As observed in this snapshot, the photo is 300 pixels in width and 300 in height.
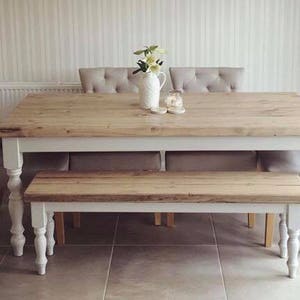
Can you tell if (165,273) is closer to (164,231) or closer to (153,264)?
(153,264)

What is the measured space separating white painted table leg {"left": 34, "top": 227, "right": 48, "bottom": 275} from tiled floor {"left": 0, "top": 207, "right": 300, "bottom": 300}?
0.05 m

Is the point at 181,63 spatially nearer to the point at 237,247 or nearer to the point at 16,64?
the point at 16,64

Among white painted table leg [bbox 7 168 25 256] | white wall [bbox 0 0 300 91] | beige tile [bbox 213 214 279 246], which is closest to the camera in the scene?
white painted table leg [bbox 7 168 25 256]

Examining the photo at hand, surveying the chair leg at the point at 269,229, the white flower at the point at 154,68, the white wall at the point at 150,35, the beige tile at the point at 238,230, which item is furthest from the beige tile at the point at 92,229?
the white wall at the point at 150,35

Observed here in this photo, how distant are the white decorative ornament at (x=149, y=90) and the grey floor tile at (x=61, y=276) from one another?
0.86 m

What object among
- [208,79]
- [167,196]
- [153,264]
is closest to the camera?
[167,196]

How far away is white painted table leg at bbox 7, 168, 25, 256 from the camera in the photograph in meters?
3.38

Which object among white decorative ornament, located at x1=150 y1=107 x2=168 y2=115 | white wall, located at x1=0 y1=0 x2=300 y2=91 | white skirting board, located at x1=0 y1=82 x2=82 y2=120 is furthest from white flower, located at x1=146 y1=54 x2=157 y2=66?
white skirting board, located at x1=0 y1=82 x2=82 y2=120

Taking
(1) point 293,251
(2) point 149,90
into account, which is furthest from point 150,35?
(1) point 293,251

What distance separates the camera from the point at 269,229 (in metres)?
3.60

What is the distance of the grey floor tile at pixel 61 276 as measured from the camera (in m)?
3.13

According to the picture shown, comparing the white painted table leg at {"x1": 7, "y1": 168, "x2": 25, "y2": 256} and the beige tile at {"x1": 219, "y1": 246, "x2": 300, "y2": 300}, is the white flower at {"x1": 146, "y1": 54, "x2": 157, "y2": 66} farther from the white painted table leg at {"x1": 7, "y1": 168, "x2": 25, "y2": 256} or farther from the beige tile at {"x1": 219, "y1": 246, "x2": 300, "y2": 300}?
the beige tile at {"x1": 219, "y1": 246, "x2": 300, "y2": 300}

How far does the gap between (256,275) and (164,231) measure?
732mm

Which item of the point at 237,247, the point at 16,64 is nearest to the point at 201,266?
the point at 237,247
